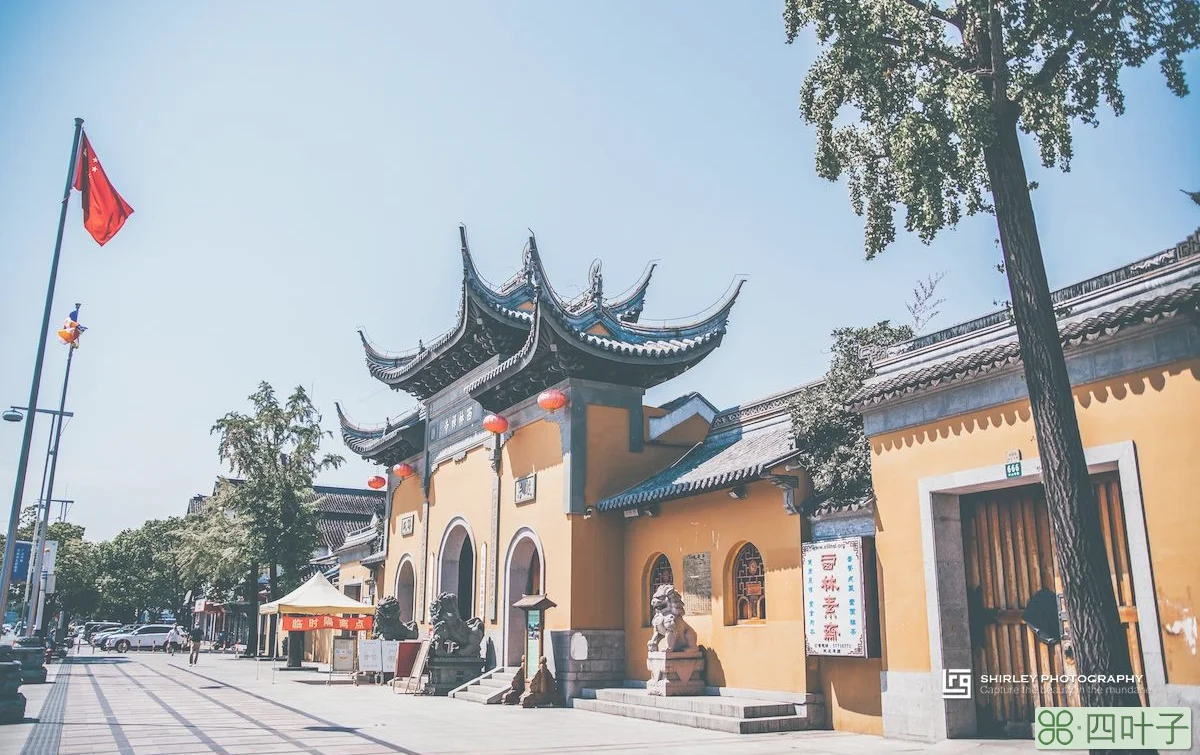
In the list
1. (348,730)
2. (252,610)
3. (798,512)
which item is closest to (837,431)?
(798,512)

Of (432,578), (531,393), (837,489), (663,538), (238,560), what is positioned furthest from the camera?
(238,560)

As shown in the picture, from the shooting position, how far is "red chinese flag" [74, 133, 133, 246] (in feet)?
43.2

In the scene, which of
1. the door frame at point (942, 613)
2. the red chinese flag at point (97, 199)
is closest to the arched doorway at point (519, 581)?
the door frame at point (942, 613)

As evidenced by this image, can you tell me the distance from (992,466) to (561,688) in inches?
345

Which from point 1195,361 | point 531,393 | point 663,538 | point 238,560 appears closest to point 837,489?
point 663,538

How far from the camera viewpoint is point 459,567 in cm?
2150

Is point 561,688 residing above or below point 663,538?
below

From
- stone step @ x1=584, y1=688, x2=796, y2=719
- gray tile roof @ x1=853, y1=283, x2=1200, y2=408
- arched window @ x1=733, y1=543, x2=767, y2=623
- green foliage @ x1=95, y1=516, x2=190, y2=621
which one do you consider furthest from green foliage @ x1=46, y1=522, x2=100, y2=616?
gray tile roof @ x1=853, y1=283, x2=1200, y2=408

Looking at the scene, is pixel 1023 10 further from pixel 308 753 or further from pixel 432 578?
pixel 432 578

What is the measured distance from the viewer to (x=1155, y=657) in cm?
753

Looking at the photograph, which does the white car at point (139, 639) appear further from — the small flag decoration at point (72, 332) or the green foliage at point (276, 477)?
the small flag decoration at point (72, 332)

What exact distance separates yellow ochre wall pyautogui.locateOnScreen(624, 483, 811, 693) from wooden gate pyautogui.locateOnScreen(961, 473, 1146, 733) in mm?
2632

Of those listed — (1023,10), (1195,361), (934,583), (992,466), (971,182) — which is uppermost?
(1023,10)

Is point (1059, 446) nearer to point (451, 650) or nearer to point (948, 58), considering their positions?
point (948, 58)
